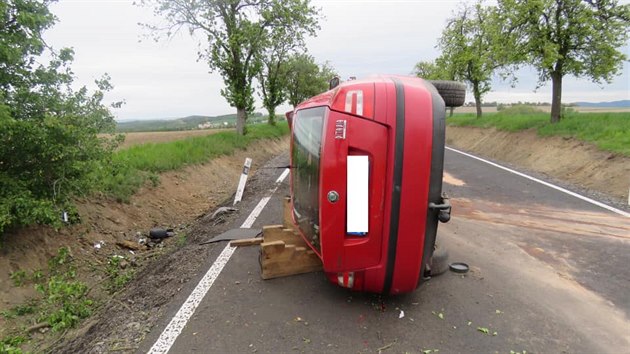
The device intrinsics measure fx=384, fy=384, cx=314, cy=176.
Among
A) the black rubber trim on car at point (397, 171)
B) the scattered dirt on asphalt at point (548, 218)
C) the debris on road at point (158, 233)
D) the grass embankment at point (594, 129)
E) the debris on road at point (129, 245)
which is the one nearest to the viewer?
the black rubber trim on car at point (397, 171)

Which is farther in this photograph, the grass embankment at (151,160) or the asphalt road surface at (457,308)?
the grass embankment at (151,160)

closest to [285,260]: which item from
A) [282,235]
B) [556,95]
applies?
[282,235]

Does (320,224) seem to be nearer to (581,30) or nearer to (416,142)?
(416,142)

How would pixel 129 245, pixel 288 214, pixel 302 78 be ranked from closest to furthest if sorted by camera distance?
pixel 288 214
pixel 129 245
pixel 302 78

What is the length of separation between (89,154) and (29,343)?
2537 mm

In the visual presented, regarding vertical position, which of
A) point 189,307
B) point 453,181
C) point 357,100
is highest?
point 357,100

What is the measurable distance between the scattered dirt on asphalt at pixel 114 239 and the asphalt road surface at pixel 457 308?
73 centimetres

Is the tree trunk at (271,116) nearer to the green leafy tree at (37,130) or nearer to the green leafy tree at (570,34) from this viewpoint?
the green leafy tree at (570,34)

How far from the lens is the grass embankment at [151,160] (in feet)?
24.0

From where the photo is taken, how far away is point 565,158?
11.7m

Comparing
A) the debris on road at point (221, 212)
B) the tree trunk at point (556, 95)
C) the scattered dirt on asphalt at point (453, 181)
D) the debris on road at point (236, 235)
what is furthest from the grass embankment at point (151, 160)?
the tree trunk at point (556, 95)

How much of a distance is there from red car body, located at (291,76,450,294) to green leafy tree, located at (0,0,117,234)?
12.0 ft

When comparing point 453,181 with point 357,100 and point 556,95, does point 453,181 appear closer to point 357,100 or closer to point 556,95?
point 357,100

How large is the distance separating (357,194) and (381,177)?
0.22 m
